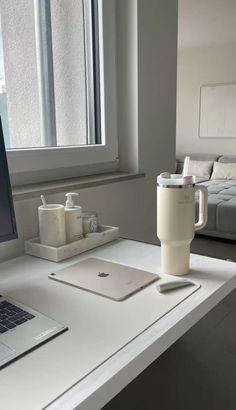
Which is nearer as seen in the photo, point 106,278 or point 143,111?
point 106,278

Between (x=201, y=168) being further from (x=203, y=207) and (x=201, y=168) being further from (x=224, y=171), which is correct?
(x=203, y=207)

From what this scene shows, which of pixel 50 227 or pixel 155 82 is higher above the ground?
pixel 155 82

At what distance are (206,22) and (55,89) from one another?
3.28m

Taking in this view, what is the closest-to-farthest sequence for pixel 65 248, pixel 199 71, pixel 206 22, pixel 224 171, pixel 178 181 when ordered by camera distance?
1. pixel 178 181
2. pixel 65 248
3. pixel 206 22
4. pixel 224 171
5. pixel 199 71

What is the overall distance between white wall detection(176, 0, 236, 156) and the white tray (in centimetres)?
384

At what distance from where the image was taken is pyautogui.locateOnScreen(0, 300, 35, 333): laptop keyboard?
0.70m

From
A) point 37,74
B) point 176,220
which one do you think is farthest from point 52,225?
point 37,74

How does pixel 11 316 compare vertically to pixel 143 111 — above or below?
below

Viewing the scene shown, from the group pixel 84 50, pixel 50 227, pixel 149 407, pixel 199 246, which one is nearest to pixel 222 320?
pixel 149 407

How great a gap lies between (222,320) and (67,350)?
180 centimetres

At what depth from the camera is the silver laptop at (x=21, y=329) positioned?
0.63m

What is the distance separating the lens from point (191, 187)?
0.93 meters

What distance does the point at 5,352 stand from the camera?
0.62 m

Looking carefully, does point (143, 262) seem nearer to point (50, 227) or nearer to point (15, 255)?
point (50, 227)
